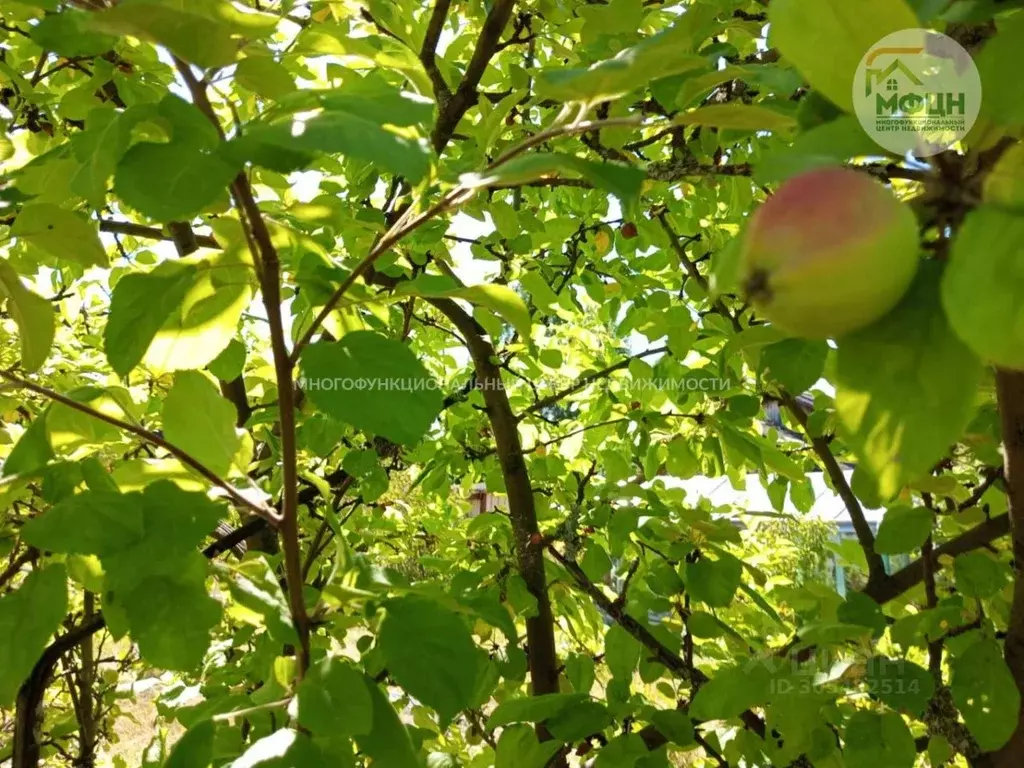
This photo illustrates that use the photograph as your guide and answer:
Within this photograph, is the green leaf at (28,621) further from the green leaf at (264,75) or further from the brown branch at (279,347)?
the green leaf at (264,75)

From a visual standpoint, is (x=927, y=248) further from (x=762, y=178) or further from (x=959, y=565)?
(x=959, y=565)

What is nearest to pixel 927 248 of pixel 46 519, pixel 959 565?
A: pixel 46 519

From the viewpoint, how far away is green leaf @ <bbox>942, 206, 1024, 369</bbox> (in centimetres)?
30

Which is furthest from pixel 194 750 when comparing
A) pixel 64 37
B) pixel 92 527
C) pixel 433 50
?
pixel 433 50

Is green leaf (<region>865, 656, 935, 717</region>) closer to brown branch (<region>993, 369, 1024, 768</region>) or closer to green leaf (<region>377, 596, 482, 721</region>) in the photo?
brown branch (<region>993, 369, 1024, 768</region>)

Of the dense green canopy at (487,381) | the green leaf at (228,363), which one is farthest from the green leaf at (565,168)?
the green leaf at (228,363)

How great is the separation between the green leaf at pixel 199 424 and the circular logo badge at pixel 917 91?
22.5 inches

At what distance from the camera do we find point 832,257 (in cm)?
35

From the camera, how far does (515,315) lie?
67cm

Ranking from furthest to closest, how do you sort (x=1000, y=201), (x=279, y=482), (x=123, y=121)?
(x=279, y=482)
(x=123, y=121)
(x=1000, y=201)

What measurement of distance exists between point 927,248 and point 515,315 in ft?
1.10

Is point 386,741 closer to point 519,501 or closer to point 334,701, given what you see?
point 334,701

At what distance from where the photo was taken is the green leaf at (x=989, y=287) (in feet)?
1.00

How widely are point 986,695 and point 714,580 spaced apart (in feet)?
1.13
